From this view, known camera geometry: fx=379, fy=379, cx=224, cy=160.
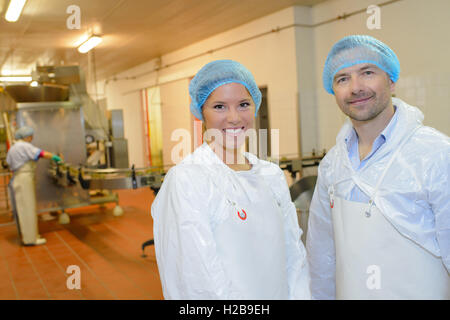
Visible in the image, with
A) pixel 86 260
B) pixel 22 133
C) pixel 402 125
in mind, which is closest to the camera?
pixel 402 125

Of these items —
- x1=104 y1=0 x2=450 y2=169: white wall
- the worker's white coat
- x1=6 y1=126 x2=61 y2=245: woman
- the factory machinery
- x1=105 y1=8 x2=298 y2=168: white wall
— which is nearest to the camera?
the worker's white coat

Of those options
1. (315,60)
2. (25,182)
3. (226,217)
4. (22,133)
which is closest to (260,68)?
(315,60)

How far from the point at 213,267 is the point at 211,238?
7 cm

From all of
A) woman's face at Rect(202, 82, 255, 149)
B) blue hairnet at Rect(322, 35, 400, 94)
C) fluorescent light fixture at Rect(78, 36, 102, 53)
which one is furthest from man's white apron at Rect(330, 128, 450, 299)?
fluorescent light fixture at Rect(78, 36, 102, 53)

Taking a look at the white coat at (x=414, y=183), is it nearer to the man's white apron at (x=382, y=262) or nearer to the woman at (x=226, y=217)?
the man's white apron at (x=382, y=262)

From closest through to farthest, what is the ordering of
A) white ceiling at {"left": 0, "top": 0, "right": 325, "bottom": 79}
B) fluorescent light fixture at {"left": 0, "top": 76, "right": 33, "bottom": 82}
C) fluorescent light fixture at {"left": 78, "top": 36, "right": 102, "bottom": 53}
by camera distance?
white ceiling at {"left": 0, "top": 0, "right": 325, "bottom": 79}
fluorescent light fixture at {"left": 78, "top": 36, "right": 102, "bottom": 53}
fluorescent light fixture at {"left": 0, "top": 76, "right": 33, "bottom": 82}

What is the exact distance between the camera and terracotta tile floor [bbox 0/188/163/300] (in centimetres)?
280

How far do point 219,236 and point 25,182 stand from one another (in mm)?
3865

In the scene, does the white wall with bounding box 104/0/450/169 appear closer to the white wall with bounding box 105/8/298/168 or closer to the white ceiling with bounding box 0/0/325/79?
the white wall with bounding box 105/8/298/168

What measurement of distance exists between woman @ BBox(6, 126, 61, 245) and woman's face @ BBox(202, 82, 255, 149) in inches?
142

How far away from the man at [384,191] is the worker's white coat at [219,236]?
0.71 feet

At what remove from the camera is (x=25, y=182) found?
413cm

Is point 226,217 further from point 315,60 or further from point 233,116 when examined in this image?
point 315,60
